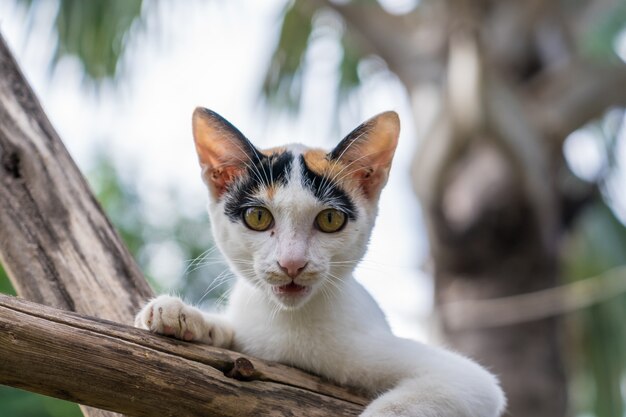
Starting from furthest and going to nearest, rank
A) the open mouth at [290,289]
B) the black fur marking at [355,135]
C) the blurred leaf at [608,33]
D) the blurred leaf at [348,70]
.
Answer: the blurred leaf at [348,70]
the blurred leaf at [608,33]
the black fur marking at [355,135]
the open mouth at [290,289]

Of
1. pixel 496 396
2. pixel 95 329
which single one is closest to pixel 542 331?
pixel 496 396

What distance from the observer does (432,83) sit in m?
5.31

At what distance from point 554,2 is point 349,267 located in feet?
14.0

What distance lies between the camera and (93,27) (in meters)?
5.31

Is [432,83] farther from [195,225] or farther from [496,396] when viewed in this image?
[496,396]

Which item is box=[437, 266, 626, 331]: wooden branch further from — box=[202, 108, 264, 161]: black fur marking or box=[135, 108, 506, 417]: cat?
box=[202, 108, 264, 161]: black fur marking

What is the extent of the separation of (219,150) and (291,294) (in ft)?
1.66

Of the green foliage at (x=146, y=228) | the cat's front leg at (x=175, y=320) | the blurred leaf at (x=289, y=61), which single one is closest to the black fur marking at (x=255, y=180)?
the cat's front leg at (x=175, y=320)

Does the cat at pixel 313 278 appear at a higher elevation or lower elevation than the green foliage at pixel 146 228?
lower

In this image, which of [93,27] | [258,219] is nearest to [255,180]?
[258,219]

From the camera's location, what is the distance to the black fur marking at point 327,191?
2115 mm

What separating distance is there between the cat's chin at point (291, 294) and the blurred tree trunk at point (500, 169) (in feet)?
9.46

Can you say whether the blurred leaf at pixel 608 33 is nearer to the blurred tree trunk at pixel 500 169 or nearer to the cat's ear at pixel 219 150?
the blurred tree trunk at pixel 500 169

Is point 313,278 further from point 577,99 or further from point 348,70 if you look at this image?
point 348,70
